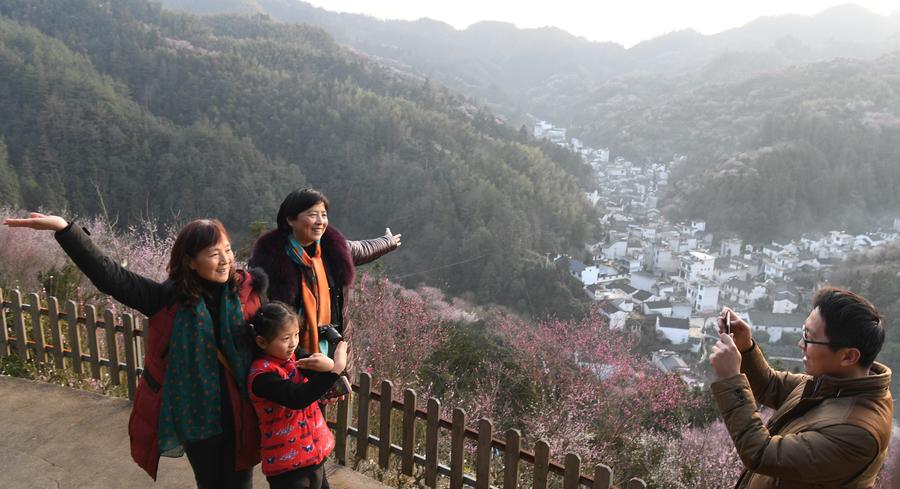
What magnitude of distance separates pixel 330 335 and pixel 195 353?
45 centimetres

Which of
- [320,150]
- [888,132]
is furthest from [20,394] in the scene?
[888,132]

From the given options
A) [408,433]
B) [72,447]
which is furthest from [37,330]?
[408,433]

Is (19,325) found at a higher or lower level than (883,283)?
higher

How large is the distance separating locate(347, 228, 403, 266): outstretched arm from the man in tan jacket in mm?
1524

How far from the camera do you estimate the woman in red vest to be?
1787 millimetres

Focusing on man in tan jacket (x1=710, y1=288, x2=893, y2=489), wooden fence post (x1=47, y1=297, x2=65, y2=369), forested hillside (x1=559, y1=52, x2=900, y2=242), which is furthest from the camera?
forested hillside (x1=559, y1=52, x2=900, y2=242)

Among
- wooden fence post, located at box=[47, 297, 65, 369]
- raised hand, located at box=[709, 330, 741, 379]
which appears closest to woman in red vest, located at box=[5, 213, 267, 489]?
raised hand, located at box=[709, 330, 741, 379]

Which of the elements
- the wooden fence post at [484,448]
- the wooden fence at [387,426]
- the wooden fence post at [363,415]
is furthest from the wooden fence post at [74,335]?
the wooden fence post at [484,448]

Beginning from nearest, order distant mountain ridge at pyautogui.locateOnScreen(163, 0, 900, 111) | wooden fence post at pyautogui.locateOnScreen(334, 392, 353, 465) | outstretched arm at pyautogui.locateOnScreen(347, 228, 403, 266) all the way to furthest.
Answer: outstretched arm at pyautogui.locateOnScreen(347, 228, 403, 266) < wooden fence post at pyautogui.locateOnScreen(334, 392, 353, 465) < distant mountain ridge at pyautogui.locateOnScreen(163, 0, 900, 111)

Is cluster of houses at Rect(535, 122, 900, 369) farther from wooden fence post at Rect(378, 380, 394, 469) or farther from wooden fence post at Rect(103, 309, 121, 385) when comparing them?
wooden fence post at Rect(103, 309, 121, 385)

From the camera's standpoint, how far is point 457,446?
8.50ft

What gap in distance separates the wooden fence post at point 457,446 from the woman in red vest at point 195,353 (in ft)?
2.99

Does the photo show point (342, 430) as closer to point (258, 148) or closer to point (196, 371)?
point (196, 371)

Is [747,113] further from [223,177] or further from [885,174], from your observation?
[223,177]
